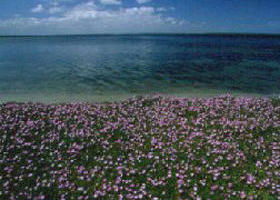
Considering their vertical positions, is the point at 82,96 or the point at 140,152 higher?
the point at 82,96

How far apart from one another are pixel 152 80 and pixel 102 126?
1543 cm

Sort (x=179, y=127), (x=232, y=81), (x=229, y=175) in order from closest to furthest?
(x=229, y=175)
(x=179, y=127)
(x=232, y=81)

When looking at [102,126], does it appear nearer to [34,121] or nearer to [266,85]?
[34,121]

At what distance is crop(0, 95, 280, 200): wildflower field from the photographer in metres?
6.71

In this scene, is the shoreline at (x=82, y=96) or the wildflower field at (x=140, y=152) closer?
the wildflower field at (x=140, y=152)

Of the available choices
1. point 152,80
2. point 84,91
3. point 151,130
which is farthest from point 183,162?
point 152,80

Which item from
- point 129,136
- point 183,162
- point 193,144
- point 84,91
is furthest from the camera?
point 84,91

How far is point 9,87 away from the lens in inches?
914

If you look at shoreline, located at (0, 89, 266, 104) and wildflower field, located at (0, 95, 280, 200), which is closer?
wildflower field, located at (0, 95, 280, 200)

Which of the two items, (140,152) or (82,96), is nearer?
(140,152)

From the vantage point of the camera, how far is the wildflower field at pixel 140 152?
22.0 feet

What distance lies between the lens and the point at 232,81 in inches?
997

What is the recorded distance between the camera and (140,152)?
335 inches

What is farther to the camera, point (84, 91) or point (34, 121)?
point (84, 91)
